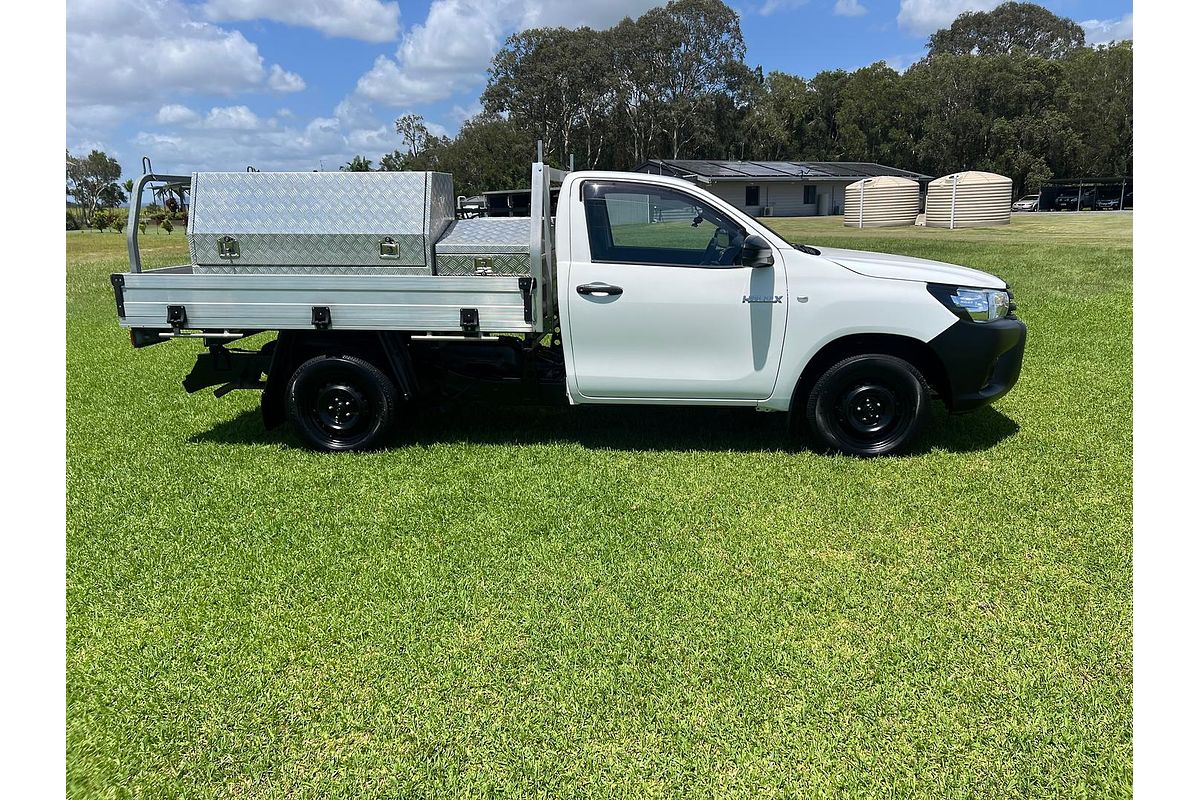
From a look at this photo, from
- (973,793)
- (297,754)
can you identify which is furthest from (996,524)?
(297,754)

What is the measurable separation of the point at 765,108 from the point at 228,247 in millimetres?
75270

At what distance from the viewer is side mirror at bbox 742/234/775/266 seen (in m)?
5.30

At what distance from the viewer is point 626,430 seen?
6629 mm

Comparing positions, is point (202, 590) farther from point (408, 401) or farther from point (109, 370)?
point (109, 370)

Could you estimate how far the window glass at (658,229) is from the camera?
557cm

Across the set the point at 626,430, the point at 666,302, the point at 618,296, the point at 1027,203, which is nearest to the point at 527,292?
the point at 618,296

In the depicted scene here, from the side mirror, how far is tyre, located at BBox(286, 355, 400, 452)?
2641 millimetres

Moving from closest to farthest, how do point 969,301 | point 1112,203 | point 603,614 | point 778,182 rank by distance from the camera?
point 603,614, point 969,301, point 778,182, point 1112,203

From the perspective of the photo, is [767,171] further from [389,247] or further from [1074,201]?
[389,247]

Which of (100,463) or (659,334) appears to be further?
(100,463)

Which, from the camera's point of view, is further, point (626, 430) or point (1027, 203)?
point (1027, 203)

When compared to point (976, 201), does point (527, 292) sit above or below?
below

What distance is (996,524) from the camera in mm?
4715

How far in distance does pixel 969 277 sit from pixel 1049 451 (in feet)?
4.62
